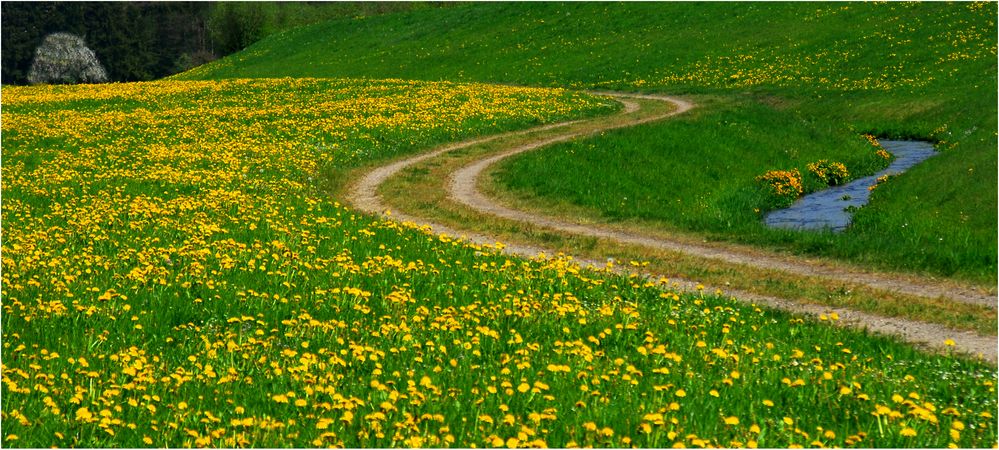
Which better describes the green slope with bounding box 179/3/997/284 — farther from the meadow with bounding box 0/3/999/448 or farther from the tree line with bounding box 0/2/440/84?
the tree line with bounding box 0/2/440/84

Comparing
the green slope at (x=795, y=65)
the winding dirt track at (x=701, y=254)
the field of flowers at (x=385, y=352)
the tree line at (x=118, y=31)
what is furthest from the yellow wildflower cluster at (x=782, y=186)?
the tree line at (x=118, y=31)

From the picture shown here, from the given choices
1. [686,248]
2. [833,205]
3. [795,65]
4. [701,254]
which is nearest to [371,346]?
[701,254]

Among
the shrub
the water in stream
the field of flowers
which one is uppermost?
the shrub

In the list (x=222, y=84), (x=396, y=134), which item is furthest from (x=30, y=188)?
(x=222, y=84)

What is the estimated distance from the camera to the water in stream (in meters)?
23.7

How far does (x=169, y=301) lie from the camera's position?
12.0 m

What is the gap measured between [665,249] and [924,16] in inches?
1955

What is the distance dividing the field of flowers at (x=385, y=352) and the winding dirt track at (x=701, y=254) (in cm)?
90

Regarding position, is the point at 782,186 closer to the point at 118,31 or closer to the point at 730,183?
the point at 730,183

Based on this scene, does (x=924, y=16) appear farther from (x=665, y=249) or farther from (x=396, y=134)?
(x=665, y=249)

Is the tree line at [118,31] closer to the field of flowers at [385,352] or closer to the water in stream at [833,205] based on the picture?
the water in stream at [833,205]

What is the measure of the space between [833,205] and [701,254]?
11.0m

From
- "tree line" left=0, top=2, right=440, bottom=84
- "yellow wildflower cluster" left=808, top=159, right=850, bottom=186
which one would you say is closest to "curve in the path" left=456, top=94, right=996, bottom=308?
"yellow wildflower cluster" left=808, top=159, right=850, bottom=186

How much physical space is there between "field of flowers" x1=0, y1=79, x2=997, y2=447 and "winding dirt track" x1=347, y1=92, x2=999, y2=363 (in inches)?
35.6
